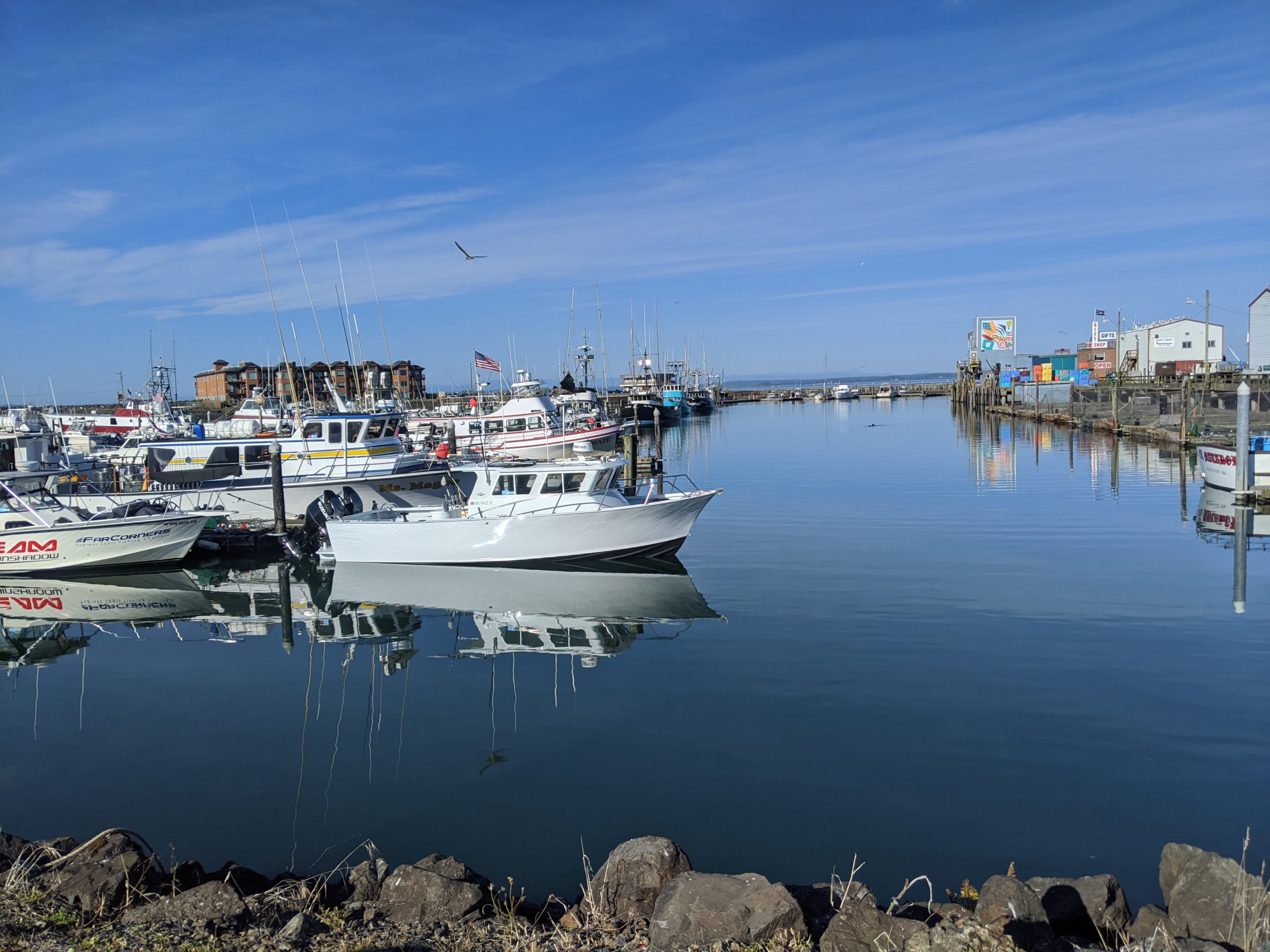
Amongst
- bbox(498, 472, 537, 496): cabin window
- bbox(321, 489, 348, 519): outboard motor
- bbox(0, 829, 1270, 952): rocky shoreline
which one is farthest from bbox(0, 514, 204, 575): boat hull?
bbox(0, 829, 1270, 952): rocky shoreline

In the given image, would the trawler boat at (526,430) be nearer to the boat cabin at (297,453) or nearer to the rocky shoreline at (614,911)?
the boat cabin at (297,453)

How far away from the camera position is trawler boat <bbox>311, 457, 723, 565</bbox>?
1953cm

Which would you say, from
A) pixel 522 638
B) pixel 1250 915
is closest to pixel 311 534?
pixel 522 638

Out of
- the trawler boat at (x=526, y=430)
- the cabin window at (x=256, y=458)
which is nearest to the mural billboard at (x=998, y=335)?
the trawler boat at (x=526, y=430)

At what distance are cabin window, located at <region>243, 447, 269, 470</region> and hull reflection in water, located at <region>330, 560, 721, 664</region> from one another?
724 centimetres

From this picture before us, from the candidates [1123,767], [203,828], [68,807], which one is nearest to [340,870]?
[203,828]

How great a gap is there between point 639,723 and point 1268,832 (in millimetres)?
6031

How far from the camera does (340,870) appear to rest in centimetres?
730

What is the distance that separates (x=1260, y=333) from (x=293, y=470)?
65.8m

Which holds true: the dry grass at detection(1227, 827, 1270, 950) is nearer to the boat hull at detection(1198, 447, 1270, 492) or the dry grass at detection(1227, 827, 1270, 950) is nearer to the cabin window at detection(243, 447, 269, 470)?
the boat hull at detection(1198, 447, 1270, 492)

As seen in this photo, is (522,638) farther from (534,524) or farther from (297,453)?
(297,453)

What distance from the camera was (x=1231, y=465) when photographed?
24469 millimetres

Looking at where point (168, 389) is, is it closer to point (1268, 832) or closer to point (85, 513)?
point (85, 513)

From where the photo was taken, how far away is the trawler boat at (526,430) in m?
42.4
